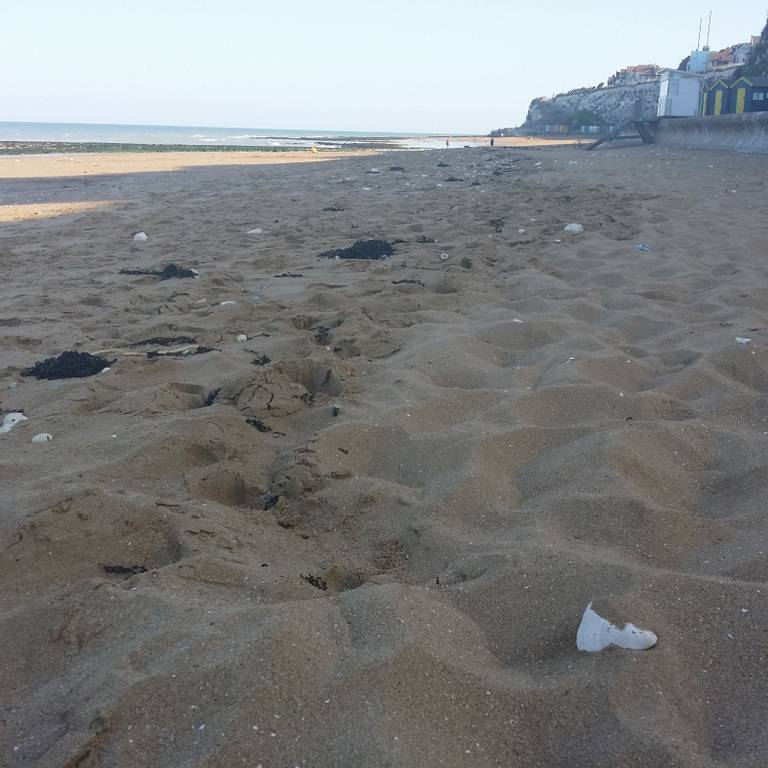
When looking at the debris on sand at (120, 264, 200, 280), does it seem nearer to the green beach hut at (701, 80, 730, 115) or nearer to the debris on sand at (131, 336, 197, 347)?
the debris on sand at (131, 336, 197, 347)

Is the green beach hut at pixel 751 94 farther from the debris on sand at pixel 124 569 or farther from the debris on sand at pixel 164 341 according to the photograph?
the debris on sand at pixel 124 569

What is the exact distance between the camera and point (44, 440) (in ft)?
8.42

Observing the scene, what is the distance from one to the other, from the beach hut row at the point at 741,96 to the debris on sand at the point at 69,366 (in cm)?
2329

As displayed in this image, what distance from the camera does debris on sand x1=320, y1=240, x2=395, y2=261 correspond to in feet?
18.6

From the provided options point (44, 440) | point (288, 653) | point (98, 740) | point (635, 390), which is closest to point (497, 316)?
point (635, 390)

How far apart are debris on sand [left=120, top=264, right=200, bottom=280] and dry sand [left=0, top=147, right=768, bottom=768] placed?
1.65 ft

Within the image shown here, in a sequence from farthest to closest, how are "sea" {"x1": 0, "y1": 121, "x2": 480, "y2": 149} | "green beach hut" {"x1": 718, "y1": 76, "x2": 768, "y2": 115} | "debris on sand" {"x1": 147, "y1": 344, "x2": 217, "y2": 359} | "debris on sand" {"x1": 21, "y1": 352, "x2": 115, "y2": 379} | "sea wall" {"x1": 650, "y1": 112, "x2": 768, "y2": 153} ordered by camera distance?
"sea" {"x1": 0, "y1": 121, "x2": 480, "y2": 149} < "green beach hut" {"x1": 718, "y1": 76, "x2": 768, "y2": 115} < "sea wall" {"x1": 650, "y1": 112, "x2": 768, "y2": 153} < "debris on sand" {"x1": 147, "y1": 344, "x2": 217, "y2": 359} < "debris on sand" {"x1": 21, "y1": 352, "x2": 115, "y2": 379}

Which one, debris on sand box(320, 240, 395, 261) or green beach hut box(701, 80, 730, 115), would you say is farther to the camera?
green beach hut box(701, 80, 730, 115)

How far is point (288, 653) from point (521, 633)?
0.50 m

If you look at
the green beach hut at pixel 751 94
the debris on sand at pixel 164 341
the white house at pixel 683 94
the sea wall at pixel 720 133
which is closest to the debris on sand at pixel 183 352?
the debris on sand at pixel 164 341

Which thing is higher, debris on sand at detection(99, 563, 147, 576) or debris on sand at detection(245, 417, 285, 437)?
debris on sand at detection(245, 417, 285, 437)

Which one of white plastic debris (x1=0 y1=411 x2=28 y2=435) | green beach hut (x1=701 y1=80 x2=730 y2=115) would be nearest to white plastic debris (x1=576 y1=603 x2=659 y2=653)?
white plastic debris (x1=0 y1=411 x2=28 y2=435)

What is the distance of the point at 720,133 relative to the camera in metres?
16.2

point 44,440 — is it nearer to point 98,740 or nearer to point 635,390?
point 98,740
